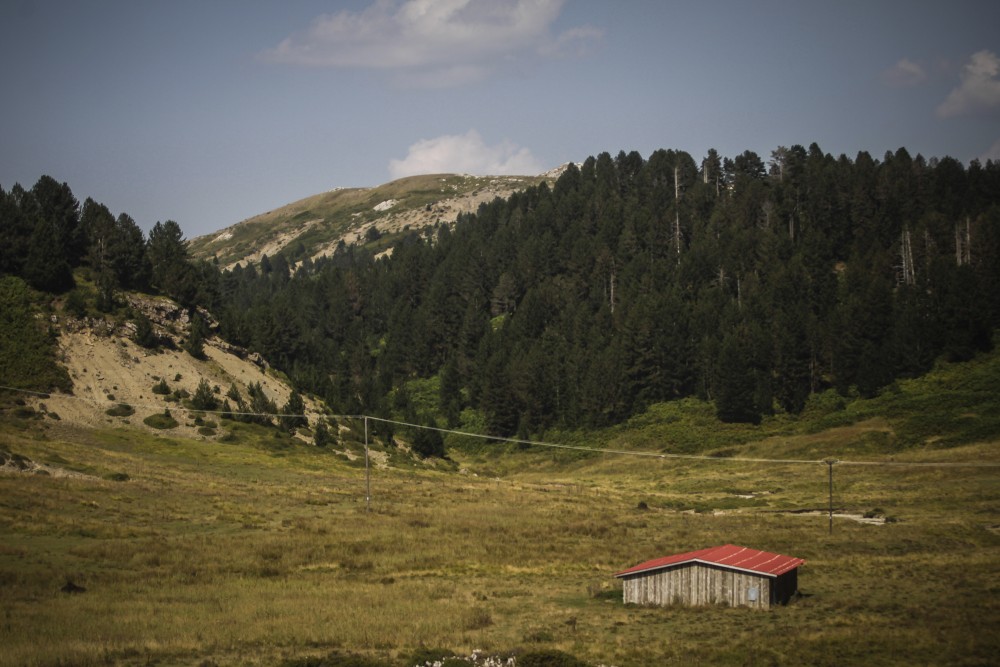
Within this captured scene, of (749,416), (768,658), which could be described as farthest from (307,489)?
(749,416)

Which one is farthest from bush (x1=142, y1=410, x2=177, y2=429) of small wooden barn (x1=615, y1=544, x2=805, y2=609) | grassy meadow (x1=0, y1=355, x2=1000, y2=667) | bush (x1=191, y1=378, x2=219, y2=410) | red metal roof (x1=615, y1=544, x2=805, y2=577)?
red metal roof (x1=615, y1=544, x2=805, y2=577)

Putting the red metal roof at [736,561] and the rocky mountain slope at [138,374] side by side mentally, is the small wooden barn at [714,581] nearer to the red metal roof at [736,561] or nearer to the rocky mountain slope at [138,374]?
the red metal roof at [736,561]

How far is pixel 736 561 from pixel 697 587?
86.9 inches

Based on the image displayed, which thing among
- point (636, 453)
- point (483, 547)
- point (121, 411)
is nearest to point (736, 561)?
point (483, 547)

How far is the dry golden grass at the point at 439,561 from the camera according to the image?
30.3m

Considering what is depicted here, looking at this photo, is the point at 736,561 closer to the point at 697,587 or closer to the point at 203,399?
the point at 697,587

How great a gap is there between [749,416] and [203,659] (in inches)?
3419

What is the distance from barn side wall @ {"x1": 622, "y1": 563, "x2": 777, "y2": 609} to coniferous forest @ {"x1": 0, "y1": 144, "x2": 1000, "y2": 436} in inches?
2770

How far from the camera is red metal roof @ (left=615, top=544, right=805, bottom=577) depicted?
A: 37000mm

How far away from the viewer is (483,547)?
52719mm

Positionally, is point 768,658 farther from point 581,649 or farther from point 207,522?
point 207,522

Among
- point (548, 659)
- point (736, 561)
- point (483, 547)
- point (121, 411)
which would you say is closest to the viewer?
point (548, 659)

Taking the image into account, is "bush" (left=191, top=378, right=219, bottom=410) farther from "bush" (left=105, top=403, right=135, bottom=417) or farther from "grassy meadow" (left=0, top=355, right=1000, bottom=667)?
"bush" (left=105, top=403, right=135, bottom=417)

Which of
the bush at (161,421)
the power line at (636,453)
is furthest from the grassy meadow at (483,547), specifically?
the bush at (161,421)
